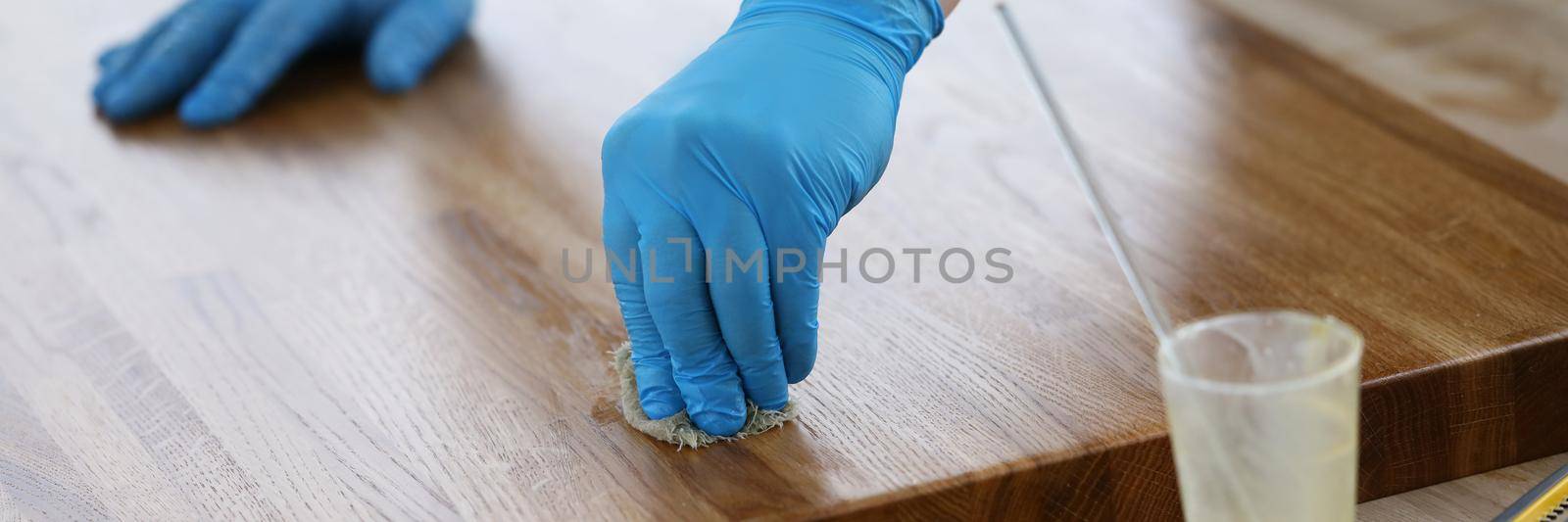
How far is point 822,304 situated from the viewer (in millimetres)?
1108

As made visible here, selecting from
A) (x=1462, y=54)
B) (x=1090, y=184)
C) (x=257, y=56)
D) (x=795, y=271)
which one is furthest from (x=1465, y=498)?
(x=257, y=56)

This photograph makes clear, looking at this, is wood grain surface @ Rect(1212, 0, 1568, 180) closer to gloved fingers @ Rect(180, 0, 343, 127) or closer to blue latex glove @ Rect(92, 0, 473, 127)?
blue latex glove @ Rect(92, 0, 473, 127)

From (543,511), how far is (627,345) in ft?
0.57

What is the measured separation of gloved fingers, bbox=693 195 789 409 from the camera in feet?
2.87

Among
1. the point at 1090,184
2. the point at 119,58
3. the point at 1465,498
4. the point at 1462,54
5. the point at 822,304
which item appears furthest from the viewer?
the point at 119,58

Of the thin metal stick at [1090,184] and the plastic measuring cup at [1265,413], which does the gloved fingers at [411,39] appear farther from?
the plastic measuring cup at [1265,413]

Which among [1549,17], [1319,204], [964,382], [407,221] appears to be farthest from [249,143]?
[1549,17]

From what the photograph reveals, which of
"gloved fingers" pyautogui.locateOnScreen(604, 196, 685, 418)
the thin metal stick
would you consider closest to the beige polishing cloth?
"gloved fingers" pyautogui.locateOnScreen(604, 196, 685, 418)

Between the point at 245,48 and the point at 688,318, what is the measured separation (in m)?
0.97

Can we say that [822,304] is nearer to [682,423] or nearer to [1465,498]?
[682,423]

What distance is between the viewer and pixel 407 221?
4.29 feet

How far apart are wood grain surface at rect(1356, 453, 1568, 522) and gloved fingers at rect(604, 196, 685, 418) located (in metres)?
0.47

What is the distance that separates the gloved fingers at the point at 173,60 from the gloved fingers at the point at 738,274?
3.29ft

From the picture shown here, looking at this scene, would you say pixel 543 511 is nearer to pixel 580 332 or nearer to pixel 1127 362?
pixel 580 332
